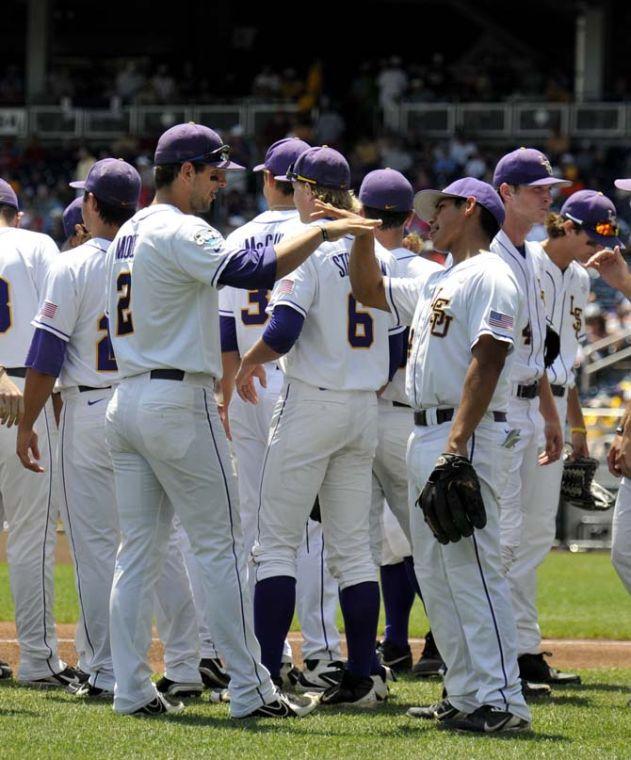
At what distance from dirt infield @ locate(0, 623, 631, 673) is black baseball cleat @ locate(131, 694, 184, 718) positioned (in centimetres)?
141

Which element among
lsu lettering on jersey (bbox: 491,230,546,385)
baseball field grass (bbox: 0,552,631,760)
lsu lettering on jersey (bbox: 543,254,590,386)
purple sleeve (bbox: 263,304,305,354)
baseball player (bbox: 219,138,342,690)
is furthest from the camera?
lsu lettering on jersey (bbox: 543,254,590,386)

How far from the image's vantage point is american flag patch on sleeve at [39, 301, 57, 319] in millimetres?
6316

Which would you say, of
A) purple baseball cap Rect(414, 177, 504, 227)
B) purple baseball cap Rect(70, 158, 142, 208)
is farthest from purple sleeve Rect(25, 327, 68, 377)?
purple baseball cap Rect(414, 177, 504, 227)

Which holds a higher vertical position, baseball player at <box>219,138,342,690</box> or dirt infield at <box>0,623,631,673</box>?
baseball player at <box>219,138,342,690</box>

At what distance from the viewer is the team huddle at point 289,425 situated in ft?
18.0

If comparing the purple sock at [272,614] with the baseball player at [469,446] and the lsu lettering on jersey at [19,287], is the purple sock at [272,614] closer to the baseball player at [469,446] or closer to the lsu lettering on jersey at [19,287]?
the baseball player at [469,446]

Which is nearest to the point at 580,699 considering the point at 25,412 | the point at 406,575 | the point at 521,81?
the point at 406,575

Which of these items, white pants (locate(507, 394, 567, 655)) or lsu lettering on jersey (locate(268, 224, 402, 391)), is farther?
white pants (locate(507, 394, 567, 655))

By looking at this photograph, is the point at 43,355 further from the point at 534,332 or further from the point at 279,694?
the point at 534,332

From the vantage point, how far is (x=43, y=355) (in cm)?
624

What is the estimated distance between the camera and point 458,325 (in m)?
5.50

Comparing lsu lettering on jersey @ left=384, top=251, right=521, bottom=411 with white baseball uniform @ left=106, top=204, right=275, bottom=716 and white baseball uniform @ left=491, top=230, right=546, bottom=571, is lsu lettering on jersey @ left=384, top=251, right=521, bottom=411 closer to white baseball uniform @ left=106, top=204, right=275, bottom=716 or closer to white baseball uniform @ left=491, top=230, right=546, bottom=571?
white baseball uniform @ left=106, top=204, right=275, bottom=716

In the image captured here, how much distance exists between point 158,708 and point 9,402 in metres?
1.55

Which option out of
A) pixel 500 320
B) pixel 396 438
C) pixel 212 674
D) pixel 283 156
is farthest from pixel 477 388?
pixel 212 674
